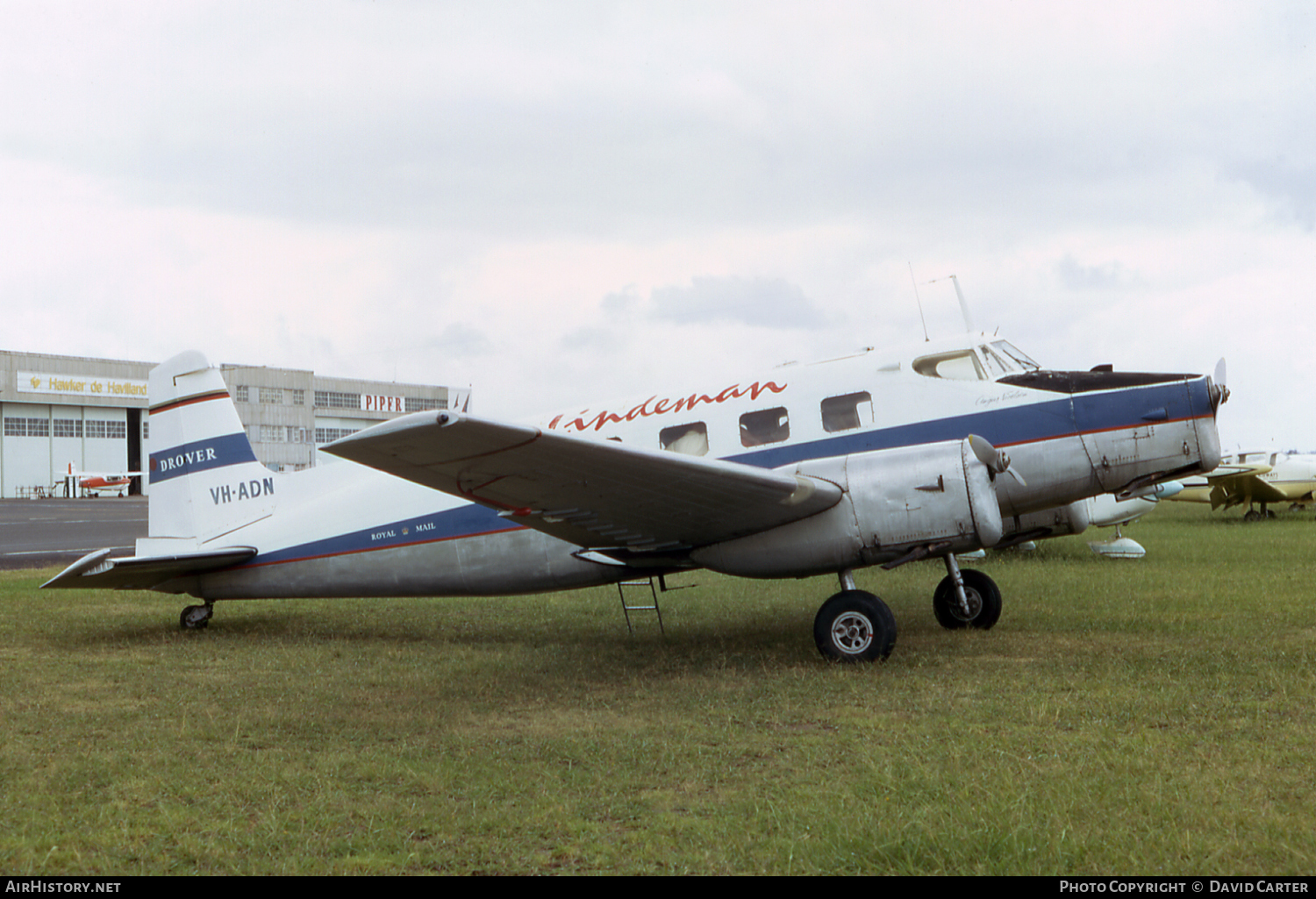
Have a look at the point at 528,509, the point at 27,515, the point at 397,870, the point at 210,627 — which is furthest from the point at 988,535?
the point at 27,515

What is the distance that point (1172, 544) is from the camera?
20031 mm

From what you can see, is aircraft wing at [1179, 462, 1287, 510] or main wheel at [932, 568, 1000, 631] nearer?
main wheel at [932, 568, 1000, 631]

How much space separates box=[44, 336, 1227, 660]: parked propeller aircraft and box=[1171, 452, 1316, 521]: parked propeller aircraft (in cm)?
2279

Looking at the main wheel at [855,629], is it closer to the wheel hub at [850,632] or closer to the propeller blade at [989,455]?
the wheel hub at [850,632]

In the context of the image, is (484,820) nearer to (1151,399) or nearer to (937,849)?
(937,849)

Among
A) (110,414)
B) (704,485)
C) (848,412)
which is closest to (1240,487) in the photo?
(848,412)

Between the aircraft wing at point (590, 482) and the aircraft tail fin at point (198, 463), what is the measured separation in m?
4.82

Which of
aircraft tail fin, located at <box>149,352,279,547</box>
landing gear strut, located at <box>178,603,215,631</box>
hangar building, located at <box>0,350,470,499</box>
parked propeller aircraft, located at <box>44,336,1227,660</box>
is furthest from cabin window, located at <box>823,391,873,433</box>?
hangar building, located at <box>0,350,470,499</box>

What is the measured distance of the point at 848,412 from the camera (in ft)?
28.7

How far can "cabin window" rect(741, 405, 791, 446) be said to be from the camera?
8.86 m

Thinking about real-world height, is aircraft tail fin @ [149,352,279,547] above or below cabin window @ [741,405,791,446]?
above

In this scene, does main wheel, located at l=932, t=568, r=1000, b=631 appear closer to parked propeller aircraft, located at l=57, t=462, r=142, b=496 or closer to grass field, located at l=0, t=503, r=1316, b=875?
grass field, located at l=0, t=503, r=1316, b=875

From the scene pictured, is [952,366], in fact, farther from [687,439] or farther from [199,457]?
[199,457]

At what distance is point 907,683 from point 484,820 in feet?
12.6
